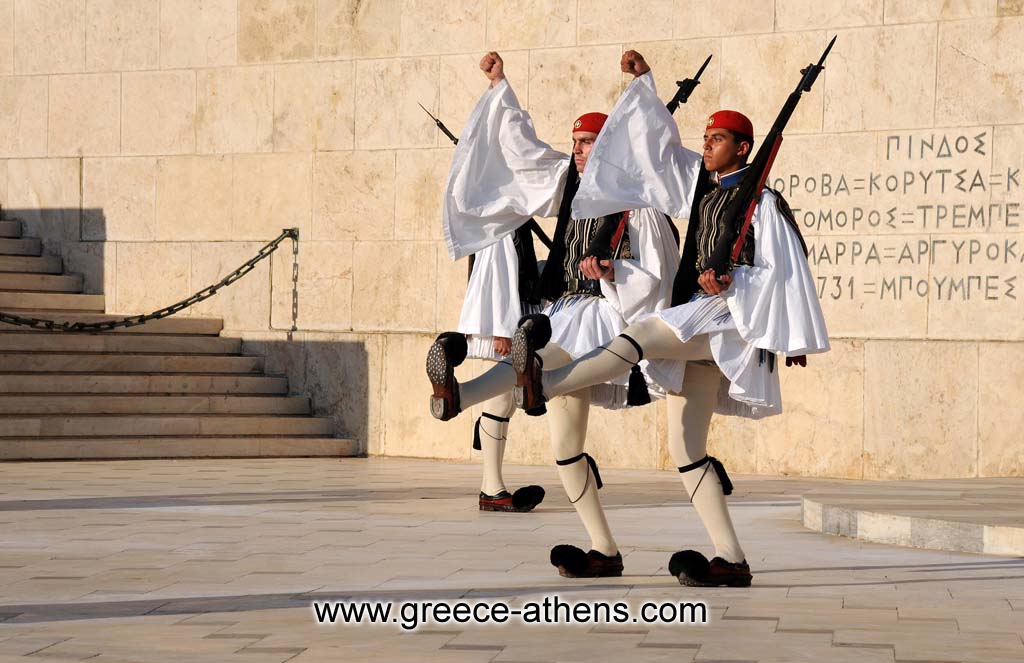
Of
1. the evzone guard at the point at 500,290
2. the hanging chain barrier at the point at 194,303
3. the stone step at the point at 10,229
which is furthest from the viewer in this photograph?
the stone step at the point at 10,229

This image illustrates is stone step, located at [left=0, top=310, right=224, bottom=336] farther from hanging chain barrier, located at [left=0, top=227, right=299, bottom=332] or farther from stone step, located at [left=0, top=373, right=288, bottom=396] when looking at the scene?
stone step, located at [left=0, top=373, right=288, bottom=396]

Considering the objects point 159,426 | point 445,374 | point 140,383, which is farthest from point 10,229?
point 445,374

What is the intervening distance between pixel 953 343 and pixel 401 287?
4805mm

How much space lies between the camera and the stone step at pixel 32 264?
53.4 ft

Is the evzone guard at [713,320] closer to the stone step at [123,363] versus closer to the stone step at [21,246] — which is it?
the stone step at [123,363]

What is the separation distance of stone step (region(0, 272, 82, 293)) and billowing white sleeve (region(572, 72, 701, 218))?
10.0 meters

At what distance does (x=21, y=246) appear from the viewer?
54.6ft

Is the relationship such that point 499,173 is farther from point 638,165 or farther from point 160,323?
point 160,323

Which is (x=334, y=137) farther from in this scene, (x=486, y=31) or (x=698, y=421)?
(x=698, y=421)

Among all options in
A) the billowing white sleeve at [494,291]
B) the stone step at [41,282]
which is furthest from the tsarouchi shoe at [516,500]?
the stone step at [41,282]

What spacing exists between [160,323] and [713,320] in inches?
382

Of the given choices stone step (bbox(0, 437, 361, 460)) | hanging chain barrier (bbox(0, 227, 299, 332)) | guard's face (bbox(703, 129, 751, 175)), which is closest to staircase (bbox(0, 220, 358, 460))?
stone step (bbox(0, 437, 361, 460))

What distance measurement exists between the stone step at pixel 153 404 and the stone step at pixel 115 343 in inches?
25.9

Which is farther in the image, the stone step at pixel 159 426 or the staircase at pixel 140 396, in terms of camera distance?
the staircase at pixel 140 396
